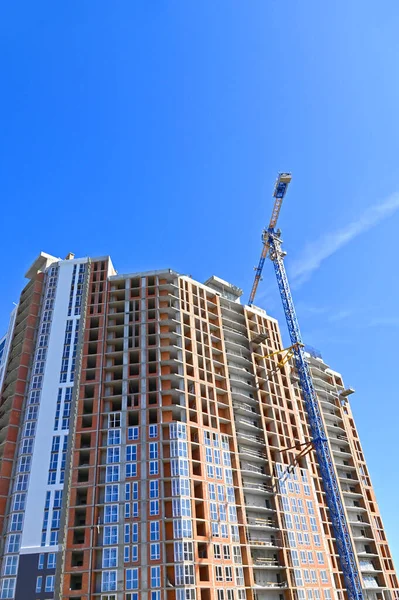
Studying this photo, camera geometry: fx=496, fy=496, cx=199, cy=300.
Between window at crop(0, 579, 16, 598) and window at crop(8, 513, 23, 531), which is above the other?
window at crop(8, 513, 23, 531)

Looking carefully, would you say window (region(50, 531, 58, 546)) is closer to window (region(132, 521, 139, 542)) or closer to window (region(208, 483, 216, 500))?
window (region(132, 521, 139, 542))

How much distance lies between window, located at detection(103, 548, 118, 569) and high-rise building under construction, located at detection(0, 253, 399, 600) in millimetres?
135

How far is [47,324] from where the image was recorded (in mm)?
89562

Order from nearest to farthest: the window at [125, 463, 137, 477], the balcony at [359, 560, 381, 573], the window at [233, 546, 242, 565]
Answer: the window at [125, 463, 137, 477]
the window at [233, 546, 242, 565]
the balcony at [359, 560, 381, 573]

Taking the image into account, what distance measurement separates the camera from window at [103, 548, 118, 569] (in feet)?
218

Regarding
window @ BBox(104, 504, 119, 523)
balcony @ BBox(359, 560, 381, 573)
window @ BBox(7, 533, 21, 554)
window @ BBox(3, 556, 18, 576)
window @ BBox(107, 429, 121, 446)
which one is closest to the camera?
window @ BBox(3, 556, 18, 576)

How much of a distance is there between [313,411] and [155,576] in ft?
146

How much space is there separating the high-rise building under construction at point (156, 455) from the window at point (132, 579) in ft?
0.58

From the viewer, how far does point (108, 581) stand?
215ft

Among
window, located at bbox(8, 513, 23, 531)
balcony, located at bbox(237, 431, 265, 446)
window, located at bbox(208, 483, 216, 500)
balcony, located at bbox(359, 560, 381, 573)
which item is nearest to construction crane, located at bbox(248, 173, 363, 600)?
balcony, located at bbox(237, 431, 265, 446)

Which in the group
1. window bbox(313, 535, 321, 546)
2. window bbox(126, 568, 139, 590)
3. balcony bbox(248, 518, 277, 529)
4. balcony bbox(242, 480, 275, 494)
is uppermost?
balcony bbox(242, 480, 275, 494)

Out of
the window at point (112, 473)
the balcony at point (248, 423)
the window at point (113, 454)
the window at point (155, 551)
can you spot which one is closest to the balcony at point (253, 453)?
the balcony at point (248, 423)

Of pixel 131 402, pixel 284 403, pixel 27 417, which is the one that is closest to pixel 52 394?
pixel 27 417

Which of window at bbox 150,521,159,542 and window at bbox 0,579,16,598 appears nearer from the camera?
window at bbox 0,579,16,598
